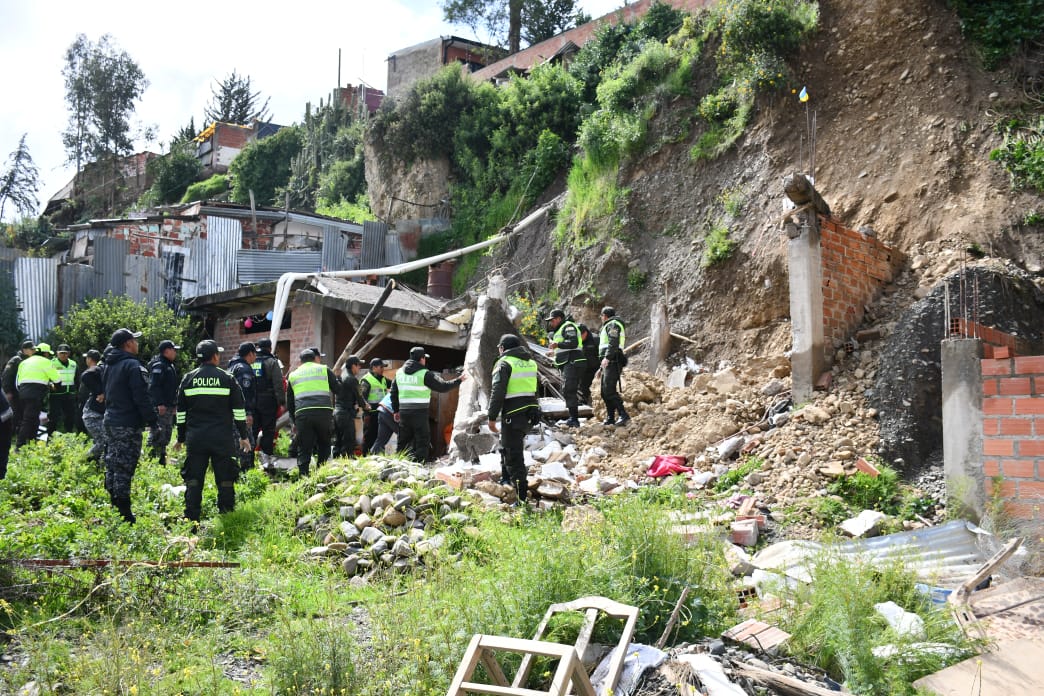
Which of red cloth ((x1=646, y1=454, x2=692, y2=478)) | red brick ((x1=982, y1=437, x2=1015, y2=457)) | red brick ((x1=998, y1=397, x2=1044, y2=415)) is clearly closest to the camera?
red brick ((x1=998, y1=397, x2=1044, y2=415))

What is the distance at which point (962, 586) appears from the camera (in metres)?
4.77

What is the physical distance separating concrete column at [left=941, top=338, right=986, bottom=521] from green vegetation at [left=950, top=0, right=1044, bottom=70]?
304 inches

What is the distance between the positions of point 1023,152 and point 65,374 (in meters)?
13.8

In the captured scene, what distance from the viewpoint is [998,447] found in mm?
6086

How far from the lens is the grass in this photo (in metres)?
4.12

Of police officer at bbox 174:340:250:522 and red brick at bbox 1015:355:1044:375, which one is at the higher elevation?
red brick at bbox 1015:355:1044:375

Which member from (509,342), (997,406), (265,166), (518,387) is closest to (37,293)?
(509,342)

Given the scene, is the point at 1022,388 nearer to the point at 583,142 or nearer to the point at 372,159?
the point at 583,142

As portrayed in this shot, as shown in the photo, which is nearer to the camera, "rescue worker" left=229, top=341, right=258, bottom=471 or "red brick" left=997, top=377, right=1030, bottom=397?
"red brick" left=997, top=377, right=1030, bottom=397

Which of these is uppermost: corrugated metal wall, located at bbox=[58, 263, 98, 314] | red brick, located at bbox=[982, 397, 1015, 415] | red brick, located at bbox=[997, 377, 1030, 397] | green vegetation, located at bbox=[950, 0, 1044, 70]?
green vegetation, located at bbox=[950, 0, 1044, 70]

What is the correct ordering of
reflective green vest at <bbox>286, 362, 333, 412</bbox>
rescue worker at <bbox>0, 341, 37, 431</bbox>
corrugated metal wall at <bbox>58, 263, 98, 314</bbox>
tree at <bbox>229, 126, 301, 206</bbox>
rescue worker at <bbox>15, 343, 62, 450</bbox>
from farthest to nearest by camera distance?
tree at <bbox>229, 126, 301, 206</bbox> < corrugated metal wall at <bbox>58, 263, 98, 314</bbox> < rescue worker at <bbox>0, 341, 37, 431</bbox> < rescue worker at <bbox>15, 343, 62, 450</bbox> < reflective green vest at <bbox>286, 362, 333, 412</bbox>

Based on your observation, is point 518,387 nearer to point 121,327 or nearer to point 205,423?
point 205,423

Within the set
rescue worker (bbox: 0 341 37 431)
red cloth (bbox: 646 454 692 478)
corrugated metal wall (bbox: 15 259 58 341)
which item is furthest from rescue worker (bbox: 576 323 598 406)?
corrugated metal wall (bbox: 15 259 58 341)

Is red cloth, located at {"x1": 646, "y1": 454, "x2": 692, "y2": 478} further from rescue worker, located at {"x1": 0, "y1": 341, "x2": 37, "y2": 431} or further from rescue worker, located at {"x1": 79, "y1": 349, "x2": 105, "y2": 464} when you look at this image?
rescue worker, located at {"x1": 0, "y1": 341, "x2": 37, "y2": 431}
